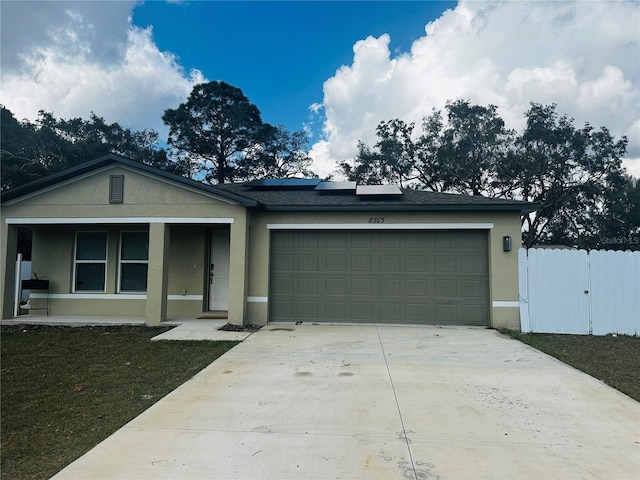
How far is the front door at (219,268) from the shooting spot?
10.2m

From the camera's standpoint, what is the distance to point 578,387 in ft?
16.4

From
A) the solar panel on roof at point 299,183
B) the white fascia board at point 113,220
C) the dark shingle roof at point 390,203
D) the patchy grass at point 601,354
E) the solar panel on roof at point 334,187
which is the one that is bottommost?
the patchy grass at point 601,354

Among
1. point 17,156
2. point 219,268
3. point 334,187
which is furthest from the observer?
point 17,156

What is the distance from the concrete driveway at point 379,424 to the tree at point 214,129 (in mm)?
28350

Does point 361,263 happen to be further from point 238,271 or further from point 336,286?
point 238,271

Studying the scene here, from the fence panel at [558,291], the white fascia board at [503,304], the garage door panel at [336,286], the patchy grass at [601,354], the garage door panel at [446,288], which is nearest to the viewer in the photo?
the patchy grass at [601,354]

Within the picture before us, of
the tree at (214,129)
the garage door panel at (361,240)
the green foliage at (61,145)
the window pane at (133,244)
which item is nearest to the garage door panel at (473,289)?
the garage door panel at (361,240)

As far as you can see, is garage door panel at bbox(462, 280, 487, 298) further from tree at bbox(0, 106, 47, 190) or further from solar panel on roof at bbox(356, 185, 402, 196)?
tree at bbox(0, 106, 47, 190)

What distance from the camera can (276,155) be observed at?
106ft

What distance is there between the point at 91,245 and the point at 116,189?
2.32m

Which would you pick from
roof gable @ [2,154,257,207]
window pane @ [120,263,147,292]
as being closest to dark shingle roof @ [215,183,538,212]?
roof gable @ [2,154,257,207]

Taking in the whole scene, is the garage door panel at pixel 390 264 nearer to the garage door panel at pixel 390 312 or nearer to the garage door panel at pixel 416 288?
the garage door panel at pixel 416 288

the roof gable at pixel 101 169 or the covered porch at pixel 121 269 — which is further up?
the roof gable at pixel 101 169

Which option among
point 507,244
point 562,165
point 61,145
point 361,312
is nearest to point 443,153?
point 562,165
